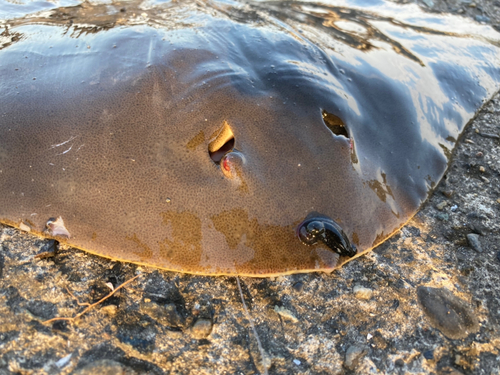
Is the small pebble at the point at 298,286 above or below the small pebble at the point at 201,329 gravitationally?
above

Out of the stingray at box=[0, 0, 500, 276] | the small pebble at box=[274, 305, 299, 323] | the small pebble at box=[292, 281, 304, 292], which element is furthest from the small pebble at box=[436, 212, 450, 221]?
the small pebble at box=[274, 305, 299, 323]

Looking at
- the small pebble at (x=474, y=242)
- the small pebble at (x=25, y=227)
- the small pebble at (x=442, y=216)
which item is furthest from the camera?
the small pebble at (x=442, y=216)

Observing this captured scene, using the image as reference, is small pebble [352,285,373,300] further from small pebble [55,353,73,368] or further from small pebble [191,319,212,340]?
small pebble [55,353,73,368]

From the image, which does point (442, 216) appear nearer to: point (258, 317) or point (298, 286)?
point (298, 286)

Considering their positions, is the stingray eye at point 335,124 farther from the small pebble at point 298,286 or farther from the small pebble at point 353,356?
the small pebble at point 353,356

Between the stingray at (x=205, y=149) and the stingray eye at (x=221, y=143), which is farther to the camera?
the stingray eye at (x=221, y=143)

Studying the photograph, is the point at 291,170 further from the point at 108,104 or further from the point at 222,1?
the point at 222,1

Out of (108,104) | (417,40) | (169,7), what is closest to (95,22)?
(169,7)

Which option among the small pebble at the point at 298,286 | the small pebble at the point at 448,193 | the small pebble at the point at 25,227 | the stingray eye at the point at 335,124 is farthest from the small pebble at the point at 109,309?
the small pebble at the point at 448,193
